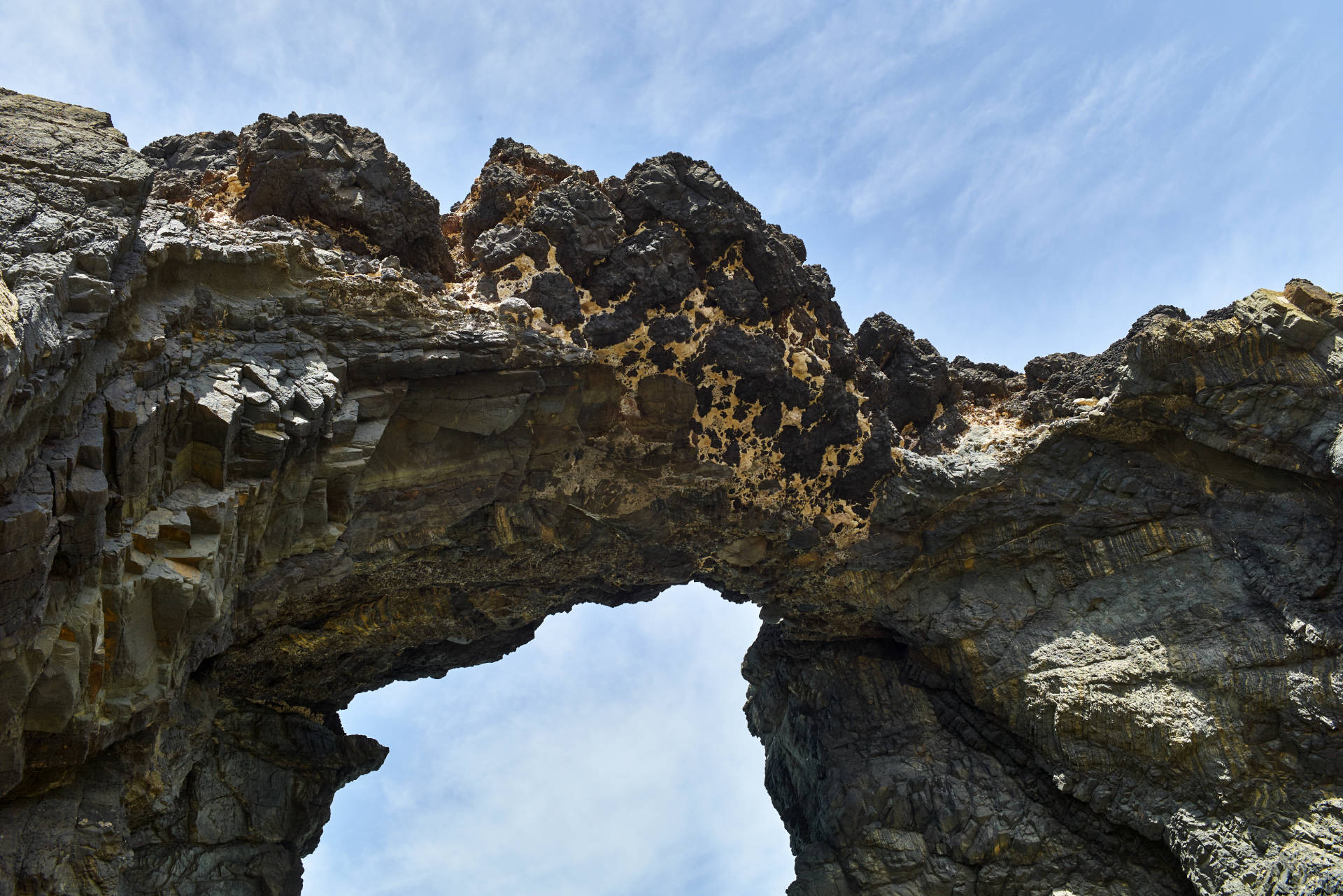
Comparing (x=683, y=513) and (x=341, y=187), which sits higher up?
(x=341, y=187)

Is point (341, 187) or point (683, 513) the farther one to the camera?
point (683, 513)

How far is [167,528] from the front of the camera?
1310cm

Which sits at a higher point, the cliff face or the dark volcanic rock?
the dark volcanic rock

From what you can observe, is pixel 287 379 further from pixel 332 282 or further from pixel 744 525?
pixel 744 525

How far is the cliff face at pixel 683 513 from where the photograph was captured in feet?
46.3

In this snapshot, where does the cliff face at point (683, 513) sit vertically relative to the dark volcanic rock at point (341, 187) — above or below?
below

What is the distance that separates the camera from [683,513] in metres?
21.4

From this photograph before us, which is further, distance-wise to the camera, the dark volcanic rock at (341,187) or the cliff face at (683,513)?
the dark volcanic rock at (341,187)

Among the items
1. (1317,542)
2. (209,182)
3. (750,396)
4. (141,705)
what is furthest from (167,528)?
(1317,542)

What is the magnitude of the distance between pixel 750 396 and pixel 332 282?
942cm

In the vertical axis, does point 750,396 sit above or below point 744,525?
above

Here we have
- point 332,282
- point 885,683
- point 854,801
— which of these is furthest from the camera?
point 885,683

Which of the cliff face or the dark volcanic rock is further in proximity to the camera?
the dark volcanic rock

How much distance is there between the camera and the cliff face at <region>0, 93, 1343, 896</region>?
556 inches
